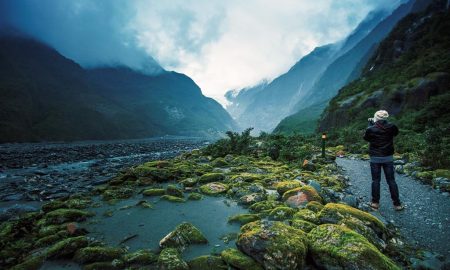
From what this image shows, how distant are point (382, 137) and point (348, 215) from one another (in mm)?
3051

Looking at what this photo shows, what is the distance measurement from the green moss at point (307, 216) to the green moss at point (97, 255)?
15.1ft

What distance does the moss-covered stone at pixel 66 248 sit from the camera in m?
5.84

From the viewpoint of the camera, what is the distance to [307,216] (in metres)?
6.63

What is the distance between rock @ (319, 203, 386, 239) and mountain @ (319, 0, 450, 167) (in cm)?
850

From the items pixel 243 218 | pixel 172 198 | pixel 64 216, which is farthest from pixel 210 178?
pixel 64 216

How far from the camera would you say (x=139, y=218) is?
8445 mm

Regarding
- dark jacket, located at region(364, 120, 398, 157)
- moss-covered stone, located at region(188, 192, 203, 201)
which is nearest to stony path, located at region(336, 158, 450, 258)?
dark jacket, located at region(364, 120, 398, 157)

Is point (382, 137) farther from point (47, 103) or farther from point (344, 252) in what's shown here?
point (47, 103)

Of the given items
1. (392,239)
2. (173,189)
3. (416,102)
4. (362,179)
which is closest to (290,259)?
(392,239)

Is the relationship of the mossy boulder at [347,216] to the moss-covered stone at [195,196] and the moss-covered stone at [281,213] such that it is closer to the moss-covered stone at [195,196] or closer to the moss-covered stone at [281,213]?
the moss-covered stone at [281,213]

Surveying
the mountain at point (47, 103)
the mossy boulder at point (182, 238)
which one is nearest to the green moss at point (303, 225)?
the mossy boulder at point (182, 238)

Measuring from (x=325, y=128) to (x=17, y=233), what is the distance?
5290cm

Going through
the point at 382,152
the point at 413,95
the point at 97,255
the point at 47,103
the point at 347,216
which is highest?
the point at 47,103

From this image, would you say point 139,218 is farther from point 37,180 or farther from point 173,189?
point 37,180
